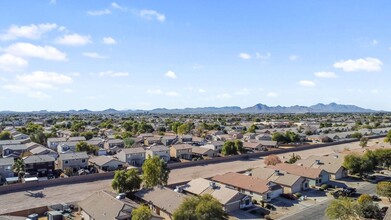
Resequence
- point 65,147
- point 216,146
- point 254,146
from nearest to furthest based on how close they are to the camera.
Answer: point 65,147, point 216,146, point 254,146

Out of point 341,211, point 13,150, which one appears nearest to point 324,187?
point 341,211

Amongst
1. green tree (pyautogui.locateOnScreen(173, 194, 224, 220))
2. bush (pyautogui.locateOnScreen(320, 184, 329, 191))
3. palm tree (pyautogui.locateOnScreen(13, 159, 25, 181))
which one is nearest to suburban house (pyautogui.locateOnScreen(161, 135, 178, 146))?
palm tree (pyautogui.locateOnScreen(13, 159, 25, 181))

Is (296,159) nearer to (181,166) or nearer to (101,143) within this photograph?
(181,166)

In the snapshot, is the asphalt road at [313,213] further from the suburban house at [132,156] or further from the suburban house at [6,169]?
the suburban house at [6,169]

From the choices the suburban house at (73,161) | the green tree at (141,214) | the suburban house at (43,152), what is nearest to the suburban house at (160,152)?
the suburban house at (73,161)

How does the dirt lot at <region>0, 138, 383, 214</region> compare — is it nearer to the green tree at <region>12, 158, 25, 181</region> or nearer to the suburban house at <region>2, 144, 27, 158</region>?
the green tree at <region>12, 158, 25, 181</region>

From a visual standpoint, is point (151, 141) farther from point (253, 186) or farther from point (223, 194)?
point (223, 194)
